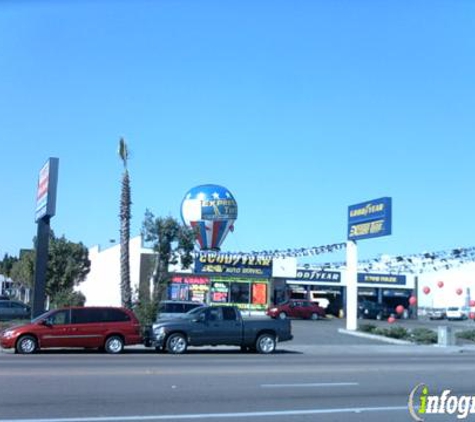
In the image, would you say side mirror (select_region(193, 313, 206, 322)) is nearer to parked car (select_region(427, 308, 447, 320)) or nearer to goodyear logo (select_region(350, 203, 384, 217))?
goodyear logo (select_region(350, 203, 384, 217))

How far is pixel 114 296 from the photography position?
53.2m

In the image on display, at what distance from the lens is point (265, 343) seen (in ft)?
81.6

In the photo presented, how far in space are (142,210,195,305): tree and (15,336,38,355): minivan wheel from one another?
11.4 m

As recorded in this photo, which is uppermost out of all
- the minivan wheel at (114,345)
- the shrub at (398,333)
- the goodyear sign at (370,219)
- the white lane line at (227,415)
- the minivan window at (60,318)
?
the goodyear sign at (370,219)

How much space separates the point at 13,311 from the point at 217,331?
64.4ft

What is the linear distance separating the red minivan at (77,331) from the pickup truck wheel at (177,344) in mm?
1018

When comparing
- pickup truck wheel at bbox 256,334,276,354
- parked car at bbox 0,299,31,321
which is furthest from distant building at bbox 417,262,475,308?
pickup truck wheel at bbox 256,334,276,354

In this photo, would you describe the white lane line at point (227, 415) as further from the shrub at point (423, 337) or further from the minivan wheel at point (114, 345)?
the shrub at point (423, 337)

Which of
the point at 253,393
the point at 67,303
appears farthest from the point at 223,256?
the point at 253,393

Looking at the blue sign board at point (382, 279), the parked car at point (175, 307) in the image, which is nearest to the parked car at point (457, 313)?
the blue sign board at point (382, 279)

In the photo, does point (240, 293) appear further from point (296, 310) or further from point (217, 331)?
point (217, 331)

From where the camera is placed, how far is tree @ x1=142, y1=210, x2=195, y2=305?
112ft

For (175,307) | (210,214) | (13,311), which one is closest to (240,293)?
(210,214)

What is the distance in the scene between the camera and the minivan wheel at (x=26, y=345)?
2206 cm
